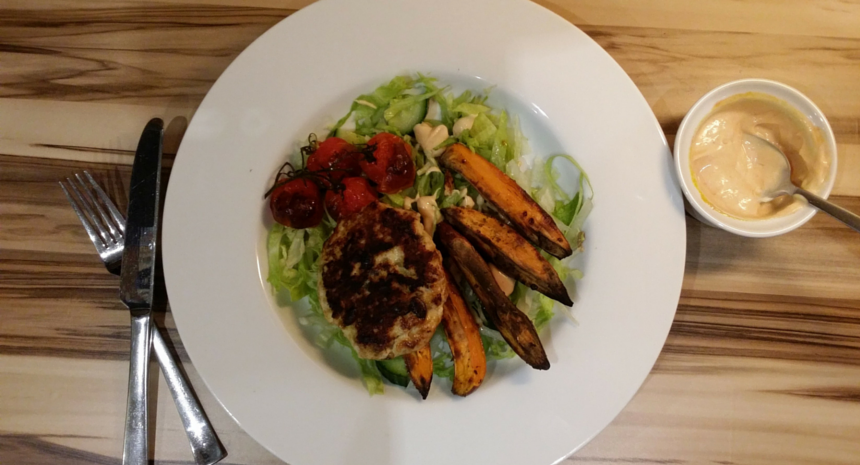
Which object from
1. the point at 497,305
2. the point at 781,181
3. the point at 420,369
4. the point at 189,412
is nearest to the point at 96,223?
the point at 189,412

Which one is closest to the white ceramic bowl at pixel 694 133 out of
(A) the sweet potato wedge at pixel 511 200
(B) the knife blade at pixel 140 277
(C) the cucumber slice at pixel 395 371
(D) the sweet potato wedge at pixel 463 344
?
(A) the sweet potato wedge at pixel 511 200

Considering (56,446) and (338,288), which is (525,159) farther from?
(56,446)

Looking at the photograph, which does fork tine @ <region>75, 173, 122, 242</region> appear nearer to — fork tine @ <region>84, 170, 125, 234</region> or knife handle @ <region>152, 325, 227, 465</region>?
fork tine @ <region>84, 170, 125, 234</region>

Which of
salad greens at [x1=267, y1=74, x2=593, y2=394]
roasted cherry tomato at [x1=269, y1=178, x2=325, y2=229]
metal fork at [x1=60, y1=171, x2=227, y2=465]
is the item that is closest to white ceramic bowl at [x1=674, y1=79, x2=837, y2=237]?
salad greens at [x1=267, y1=74, x2=593, y2=394]

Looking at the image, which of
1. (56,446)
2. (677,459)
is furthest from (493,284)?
(56,446)

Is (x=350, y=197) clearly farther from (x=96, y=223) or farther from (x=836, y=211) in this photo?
(x=836, y=211)

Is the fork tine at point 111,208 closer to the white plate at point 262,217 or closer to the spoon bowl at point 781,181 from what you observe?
the white plate at point 262,217
